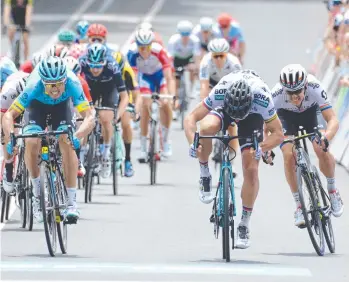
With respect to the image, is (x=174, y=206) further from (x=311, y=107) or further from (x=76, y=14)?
(x=76, y=14)

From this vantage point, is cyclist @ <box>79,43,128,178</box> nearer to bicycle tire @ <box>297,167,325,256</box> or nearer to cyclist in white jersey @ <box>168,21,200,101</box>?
bicycle tire @ <box>297,167,325,256</box>

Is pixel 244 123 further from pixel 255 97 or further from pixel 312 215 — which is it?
pixel 312 215

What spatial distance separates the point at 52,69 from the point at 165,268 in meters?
2.16

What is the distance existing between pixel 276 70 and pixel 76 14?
9719 mm

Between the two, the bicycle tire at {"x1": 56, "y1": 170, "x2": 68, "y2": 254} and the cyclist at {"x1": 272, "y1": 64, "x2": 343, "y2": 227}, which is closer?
the bicycle tire at {"x1": 56, "y1": 170, "x2": 68, "y2": 254}

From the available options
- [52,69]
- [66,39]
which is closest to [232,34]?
[66,39]

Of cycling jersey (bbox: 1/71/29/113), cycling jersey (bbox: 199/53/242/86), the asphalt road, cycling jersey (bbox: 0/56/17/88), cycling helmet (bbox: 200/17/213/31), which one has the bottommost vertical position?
the asphalt road

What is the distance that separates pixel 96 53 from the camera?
19906mm

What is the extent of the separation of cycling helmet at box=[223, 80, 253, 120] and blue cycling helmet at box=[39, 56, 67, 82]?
1.53 m

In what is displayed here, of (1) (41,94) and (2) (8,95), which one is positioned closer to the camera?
(1) (41,94)

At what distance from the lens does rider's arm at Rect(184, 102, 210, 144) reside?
50.8 ft

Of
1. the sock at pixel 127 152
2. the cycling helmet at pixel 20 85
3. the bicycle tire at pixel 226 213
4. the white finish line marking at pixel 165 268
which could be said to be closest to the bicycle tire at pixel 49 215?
the white finish line marking at pixel 165 268

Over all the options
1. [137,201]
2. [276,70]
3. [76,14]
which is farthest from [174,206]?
[76,14]

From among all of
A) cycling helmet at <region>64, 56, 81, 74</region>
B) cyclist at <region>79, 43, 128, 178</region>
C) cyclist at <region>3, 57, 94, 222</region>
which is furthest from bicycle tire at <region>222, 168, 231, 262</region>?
cyclist at <region>79, 43, 128, 178</region>
